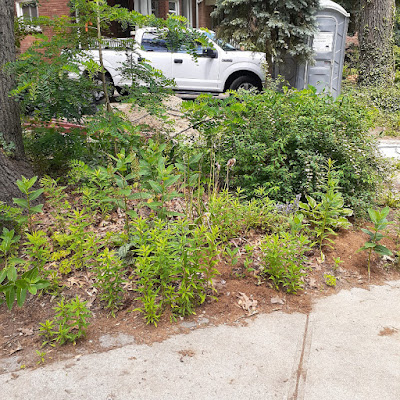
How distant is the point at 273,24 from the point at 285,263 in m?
8.67

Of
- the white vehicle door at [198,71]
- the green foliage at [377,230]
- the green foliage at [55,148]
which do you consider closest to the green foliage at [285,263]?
the green foliage at [377,230]

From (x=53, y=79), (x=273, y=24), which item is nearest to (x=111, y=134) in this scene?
(x=53, y=79)

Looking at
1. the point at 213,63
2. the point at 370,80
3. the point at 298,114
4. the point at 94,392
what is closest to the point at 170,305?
the point at 94,392

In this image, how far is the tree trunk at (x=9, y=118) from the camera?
413 cm

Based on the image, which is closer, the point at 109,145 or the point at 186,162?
the point at 186,162

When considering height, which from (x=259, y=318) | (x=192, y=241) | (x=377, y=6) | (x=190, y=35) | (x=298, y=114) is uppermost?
(x=377, y=6)

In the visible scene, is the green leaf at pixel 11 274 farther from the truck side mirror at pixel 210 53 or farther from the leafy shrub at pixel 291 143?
the truck side mirror at pixel 210 53

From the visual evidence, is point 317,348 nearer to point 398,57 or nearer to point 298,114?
point 298,114

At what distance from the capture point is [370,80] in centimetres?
1287

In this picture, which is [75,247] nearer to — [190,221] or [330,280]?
[190,221]

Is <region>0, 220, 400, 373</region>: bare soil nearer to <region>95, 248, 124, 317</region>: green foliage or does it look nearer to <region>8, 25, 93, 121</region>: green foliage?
<region>95, 248, 124, 317</region>: green foliage

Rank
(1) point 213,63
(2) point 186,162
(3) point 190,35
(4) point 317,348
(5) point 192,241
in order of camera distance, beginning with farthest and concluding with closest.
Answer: (1) point 213,63
(3) point 190,35
(2) point 186,162
(5) point 192,241
(4) point 317,348

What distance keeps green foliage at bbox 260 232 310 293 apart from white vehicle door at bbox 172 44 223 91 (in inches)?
389

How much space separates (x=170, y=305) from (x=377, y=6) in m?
12.5
